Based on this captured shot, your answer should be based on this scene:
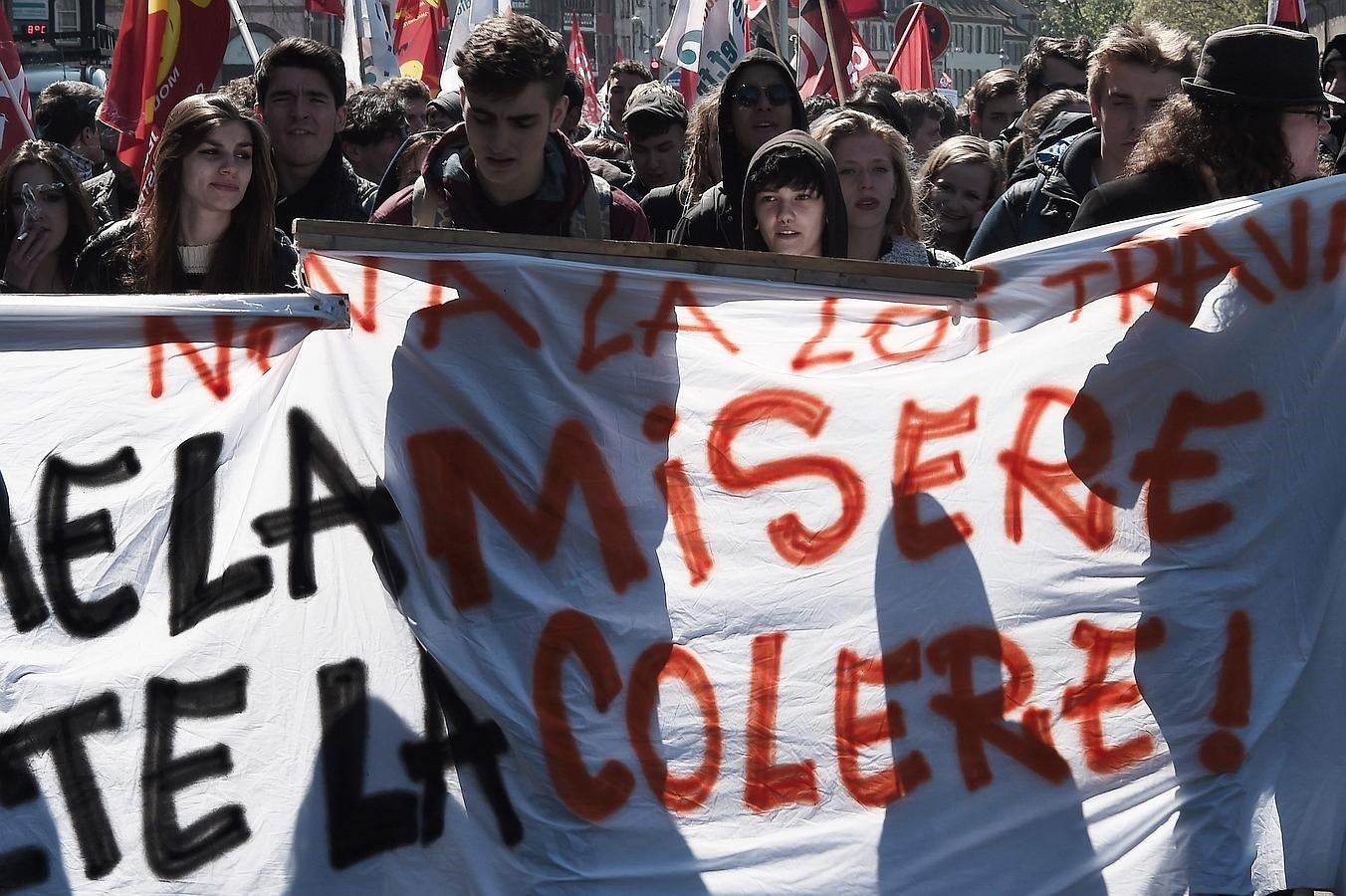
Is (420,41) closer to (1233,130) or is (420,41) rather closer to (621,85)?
(621,85)

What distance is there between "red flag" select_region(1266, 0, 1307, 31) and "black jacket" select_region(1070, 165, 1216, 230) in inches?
220

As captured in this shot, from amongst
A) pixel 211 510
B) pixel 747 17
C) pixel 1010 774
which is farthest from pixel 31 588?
pixel 747 17

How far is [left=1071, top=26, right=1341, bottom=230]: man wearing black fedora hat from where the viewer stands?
3727 mm

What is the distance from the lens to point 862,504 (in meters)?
3.61

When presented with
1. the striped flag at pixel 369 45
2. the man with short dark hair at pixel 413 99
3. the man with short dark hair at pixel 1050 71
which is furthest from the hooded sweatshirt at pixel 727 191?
the striped flag at pixel 369 45

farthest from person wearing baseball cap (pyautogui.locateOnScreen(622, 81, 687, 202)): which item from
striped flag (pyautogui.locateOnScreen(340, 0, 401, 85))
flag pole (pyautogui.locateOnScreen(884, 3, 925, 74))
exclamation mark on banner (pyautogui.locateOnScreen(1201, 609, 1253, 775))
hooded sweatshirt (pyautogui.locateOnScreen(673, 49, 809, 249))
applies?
flag pole (pyautogui.locateOnScreen(884, 3, 925, 74))

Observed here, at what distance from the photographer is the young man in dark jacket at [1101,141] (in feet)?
16.2

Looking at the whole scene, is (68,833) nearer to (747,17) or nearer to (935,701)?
(935,701)

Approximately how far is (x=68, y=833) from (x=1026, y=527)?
6.23ft

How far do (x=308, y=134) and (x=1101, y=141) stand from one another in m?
2.28

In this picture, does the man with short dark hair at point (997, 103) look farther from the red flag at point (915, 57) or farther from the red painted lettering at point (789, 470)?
the red painted lettering at point (789, 470)

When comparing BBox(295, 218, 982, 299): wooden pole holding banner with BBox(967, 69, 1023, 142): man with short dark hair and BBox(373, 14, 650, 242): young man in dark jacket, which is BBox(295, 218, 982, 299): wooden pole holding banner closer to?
BBox(373, 14, 650, 242): young man in dark jacket

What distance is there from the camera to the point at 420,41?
1295 cm

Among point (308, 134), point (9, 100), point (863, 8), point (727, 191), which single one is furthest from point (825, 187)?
point (863, 8)
